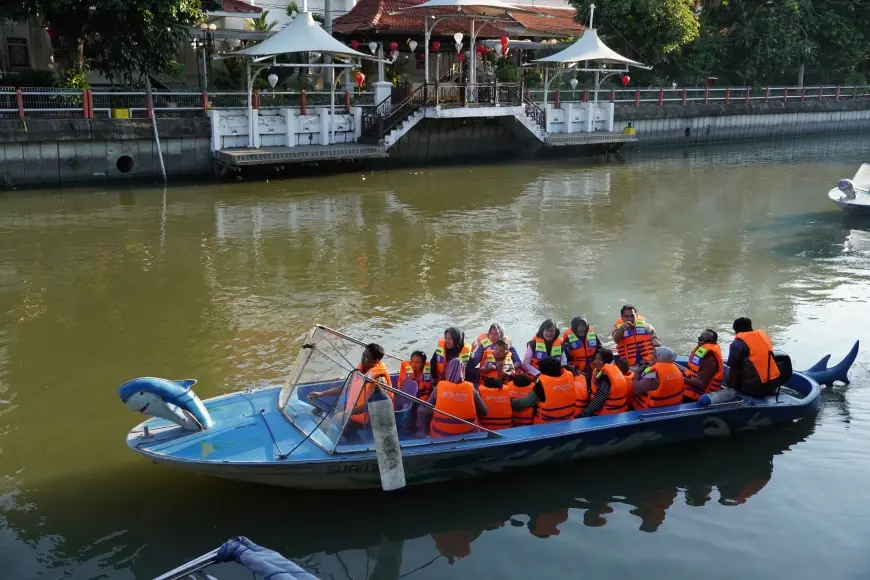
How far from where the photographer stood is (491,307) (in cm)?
1225

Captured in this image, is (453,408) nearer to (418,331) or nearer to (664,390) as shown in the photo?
(664,390)

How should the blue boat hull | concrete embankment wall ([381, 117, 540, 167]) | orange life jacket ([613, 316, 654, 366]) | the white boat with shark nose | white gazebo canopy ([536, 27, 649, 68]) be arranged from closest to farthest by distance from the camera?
the blue boat hull → orange life jacket ([613, 316, 654, 366]) → the white boat with shark nose → concrete embankment wall ([381, 117, 540, 167]) → white gazebo canopy ([536, 27, 649, 68])

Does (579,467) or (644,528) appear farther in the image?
(579,467)

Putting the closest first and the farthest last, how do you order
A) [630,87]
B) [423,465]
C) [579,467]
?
[423,465] → [579,467] → [630,87]

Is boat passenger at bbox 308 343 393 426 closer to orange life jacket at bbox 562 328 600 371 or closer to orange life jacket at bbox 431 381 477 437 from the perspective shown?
orange life jacket at bbox 431 381 477 437

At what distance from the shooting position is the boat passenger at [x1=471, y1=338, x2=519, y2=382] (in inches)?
328

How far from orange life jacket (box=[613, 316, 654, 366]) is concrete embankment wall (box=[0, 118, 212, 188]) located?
16.5 meters

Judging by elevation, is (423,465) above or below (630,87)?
below

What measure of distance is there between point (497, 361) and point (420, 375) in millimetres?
948

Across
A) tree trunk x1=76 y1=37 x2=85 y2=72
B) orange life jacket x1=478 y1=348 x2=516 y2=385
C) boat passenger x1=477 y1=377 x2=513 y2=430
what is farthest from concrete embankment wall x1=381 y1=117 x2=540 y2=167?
boat passenger x1=477 y1=377 x2=513 y2=430

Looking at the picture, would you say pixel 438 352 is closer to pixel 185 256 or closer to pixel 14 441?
pixel 14 441

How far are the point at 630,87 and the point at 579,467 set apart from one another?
29062 millimetres

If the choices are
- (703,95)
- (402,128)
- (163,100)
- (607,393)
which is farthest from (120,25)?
(703,95)

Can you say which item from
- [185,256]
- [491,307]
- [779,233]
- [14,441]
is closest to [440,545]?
[14,441]
